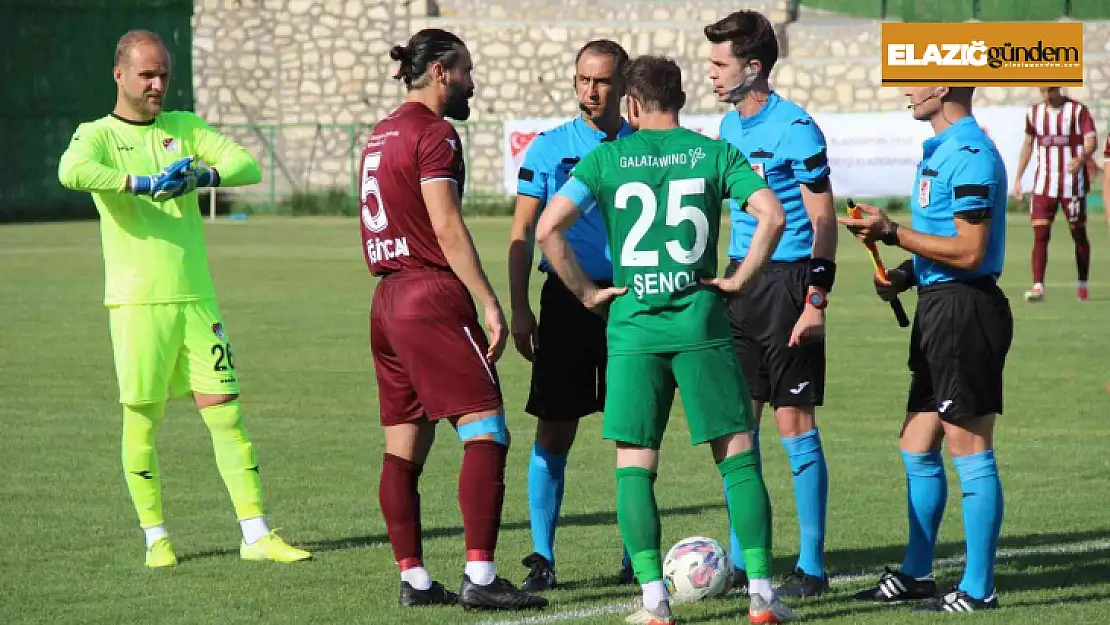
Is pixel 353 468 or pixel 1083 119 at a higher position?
pixel 1083 119

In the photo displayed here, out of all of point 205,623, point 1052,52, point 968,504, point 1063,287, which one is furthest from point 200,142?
point 1052,52

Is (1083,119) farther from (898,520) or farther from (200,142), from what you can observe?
(200,142)

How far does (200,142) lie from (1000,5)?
35.8m

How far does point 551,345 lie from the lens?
23.8 feet

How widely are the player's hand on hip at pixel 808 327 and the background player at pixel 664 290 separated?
2.13ft

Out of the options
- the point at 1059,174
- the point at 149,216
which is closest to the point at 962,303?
the point at 149,216

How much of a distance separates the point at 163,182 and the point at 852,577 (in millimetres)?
3252

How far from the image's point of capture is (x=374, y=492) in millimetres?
9086

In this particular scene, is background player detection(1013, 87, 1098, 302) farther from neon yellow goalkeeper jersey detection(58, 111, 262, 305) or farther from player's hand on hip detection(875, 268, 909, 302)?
neon yellow goalkeeper jersey detection(58, 111, 262, 305)

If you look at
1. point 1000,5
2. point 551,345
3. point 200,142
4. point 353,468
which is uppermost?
point 1000,5

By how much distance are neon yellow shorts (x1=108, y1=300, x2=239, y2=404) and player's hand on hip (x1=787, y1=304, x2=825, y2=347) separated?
8.22ft

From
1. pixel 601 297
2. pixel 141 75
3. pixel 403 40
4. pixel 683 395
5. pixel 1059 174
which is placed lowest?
pixel 683 395

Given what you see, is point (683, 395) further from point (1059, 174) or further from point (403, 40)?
point (403, 40)

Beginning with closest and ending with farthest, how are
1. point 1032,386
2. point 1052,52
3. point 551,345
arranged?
point 551,345
point 1032,386
point 1052,52
